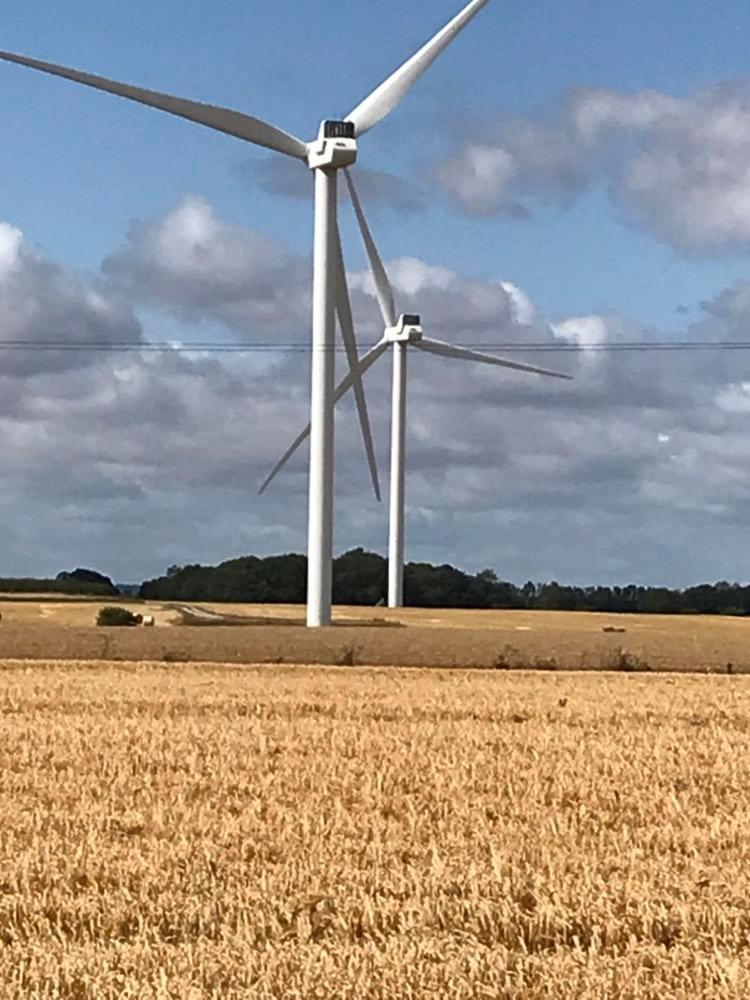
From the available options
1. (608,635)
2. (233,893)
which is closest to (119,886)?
(233,893)

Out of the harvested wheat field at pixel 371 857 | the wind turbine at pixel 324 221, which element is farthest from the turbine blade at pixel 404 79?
the harvested wheat field at pixel 371 857

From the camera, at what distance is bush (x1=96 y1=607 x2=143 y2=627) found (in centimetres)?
6044

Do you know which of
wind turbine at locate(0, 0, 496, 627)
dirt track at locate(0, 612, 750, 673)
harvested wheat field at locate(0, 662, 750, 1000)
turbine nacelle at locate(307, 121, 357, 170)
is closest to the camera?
harvested wheat field at locate(0, 662, 750, 1000)

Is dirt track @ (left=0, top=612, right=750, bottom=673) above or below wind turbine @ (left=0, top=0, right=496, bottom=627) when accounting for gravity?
below

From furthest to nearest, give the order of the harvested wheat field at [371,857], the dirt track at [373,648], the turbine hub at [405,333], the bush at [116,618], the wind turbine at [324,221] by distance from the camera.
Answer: the turbine hub at [405,333]
the bush at [116,618]
the wind turbine at [324,221]
the dirt track at [373,648]
the harvested wheat field at [371,857]

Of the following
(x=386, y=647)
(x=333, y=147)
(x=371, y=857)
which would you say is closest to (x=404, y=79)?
(x=333, y=147)

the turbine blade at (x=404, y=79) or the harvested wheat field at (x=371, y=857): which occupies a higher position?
the turbine blade at (x=404, y=79)

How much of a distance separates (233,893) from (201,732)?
45.5 feet

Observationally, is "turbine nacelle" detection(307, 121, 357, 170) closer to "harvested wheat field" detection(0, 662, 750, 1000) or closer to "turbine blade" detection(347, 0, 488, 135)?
"turbine blade" detection(347, 0, 488, 135)

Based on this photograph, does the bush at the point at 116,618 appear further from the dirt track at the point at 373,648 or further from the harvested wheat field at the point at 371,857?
the harvested wheat field at the point at 371,857

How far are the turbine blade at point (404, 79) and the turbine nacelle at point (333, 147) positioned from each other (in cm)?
59

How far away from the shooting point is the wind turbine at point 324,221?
55.2 meters

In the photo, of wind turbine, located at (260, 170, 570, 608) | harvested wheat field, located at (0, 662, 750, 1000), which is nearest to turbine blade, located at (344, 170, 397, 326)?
wind turbine, located at (260, 170, 570, 608)

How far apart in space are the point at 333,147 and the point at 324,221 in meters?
2.78
